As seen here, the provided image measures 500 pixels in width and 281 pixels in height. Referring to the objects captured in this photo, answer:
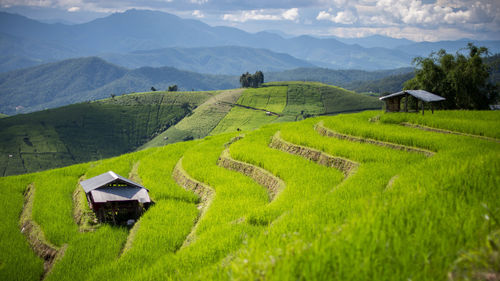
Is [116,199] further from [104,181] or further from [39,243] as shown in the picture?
[39,243]

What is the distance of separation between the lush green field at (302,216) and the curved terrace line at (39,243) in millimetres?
207

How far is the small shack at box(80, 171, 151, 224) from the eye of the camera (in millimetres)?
15828

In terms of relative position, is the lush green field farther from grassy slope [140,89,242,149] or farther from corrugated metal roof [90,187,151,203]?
grassy slope [140,89,242,149]

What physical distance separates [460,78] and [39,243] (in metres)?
49.9

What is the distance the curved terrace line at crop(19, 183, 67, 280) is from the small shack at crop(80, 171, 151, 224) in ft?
8.09

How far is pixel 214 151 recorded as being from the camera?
27469 millimetres

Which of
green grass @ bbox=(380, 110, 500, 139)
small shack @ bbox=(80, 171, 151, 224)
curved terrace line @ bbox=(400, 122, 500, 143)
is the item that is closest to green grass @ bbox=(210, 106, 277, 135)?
green grass @ bbox=(380, 110, 500, 139)

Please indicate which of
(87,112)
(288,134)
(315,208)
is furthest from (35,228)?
(87,112)

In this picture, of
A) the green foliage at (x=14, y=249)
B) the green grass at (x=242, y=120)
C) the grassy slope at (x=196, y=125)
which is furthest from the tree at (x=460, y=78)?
the grassy slope at (x=196, y=125)

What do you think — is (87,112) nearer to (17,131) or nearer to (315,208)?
(17,131)

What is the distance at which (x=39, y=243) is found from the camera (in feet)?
46.5

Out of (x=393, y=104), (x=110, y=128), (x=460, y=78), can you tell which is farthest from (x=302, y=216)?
(x=110, y=128)

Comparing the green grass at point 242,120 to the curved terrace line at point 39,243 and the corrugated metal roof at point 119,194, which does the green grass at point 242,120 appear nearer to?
the corrugated metal roof at point 119,194

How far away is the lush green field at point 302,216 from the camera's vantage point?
441 centimetres
